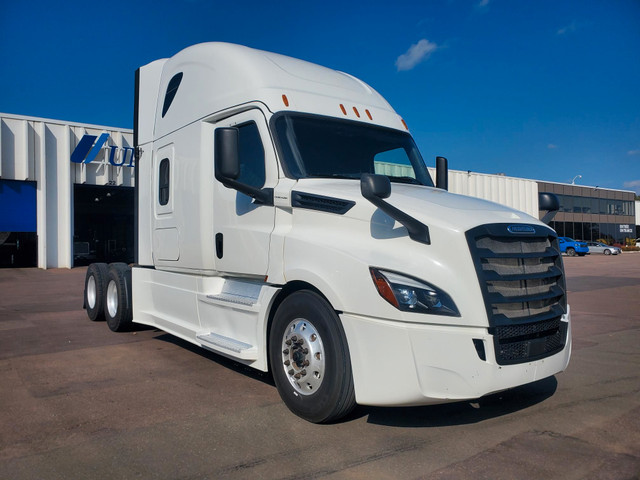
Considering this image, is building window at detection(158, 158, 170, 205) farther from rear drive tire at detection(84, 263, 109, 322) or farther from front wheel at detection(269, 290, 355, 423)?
front wheel at detection(269, 290, 355, 423)

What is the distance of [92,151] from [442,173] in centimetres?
2224

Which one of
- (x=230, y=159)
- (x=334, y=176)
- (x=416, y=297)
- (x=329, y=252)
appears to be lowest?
(x=416, y=297)

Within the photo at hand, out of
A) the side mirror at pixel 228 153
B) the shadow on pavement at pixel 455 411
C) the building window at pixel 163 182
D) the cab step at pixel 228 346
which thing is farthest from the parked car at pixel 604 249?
the side mirror at pixel 228 153

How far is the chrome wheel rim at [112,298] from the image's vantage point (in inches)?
325

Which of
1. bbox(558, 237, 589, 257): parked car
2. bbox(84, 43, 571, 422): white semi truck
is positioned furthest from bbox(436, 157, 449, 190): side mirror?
bbox(558, 237, 589, 257): parked car

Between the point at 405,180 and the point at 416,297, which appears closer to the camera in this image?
the point at 416,297

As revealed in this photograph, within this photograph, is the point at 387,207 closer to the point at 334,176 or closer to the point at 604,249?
the point at 334,176

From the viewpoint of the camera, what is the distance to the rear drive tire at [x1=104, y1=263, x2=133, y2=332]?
790 centimetres

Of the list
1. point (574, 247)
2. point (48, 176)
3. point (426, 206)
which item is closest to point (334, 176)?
point (426, 206)

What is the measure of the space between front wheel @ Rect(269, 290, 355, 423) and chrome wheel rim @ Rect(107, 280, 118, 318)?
14.5 feet

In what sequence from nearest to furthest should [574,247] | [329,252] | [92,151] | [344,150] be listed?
[329,252]
[344,150]
[92,151]
[574,247]

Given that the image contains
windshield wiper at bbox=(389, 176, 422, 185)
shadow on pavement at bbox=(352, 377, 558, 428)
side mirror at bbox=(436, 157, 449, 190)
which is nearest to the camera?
shadow on pavement at bbox=(352, 377, 558, 428)

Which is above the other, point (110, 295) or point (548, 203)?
point (548, 203)

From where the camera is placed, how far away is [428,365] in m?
3.68
